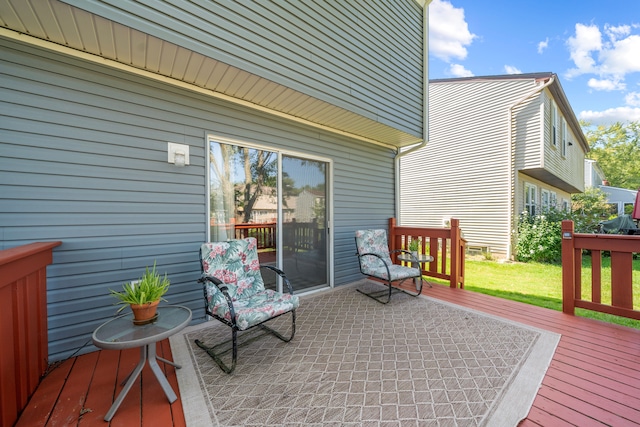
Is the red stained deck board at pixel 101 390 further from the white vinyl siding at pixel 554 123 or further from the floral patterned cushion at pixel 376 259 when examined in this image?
the white vinyl siding at pixel 554 123

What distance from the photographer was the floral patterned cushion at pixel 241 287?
232cm

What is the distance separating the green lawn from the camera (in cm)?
392

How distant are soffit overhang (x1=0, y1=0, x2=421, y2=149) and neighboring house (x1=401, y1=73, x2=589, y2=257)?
625 centimetres

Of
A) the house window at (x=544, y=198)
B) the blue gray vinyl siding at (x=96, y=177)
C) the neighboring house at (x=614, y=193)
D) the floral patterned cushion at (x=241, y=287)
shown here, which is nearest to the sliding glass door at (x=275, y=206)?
the blue gray vinyl siding at (x=96, y=177)

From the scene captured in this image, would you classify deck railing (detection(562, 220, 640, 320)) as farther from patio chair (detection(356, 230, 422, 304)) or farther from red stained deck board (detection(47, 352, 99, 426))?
red stained deck board (detection(47, 352, 99, 426))

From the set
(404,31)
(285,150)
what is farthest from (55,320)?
(404,31)

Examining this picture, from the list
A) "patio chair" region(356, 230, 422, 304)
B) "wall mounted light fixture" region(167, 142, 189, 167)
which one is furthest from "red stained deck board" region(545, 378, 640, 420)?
"wall mounted light fixture" region(167, 142, 189, 167)

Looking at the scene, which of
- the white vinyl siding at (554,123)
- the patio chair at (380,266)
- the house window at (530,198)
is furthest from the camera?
the house window at (530,198)

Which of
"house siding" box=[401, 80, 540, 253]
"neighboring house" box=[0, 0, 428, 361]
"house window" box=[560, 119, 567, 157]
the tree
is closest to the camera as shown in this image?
→ "neighboring house" box=[0, 0, 428, 361]

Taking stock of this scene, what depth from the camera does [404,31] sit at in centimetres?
436

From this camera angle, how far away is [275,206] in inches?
146

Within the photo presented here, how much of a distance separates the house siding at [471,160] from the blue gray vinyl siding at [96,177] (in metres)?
7.91

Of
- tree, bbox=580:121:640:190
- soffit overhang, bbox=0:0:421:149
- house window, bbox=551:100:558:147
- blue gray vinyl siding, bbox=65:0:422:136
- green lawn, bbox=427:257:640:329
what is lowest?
green lawn, bbox=427:257:640:329

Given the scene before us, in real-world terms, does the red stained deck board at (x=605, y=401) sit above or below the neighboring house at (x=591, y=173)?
below
